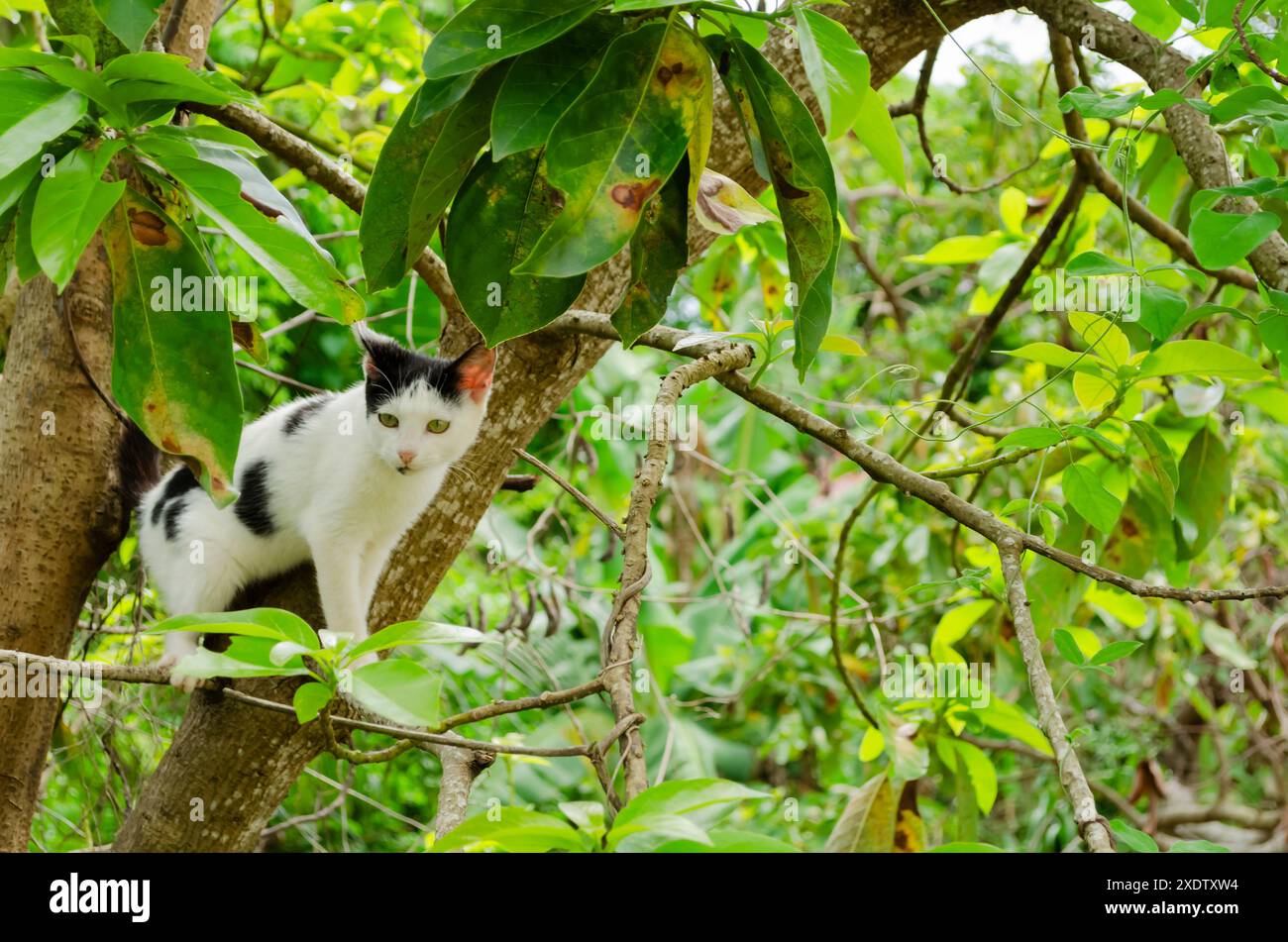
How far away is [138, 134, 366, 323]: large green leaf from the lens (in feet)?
2.96

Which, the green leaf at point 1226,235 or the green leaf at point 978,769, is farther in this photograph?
the green leaf at point 978,769

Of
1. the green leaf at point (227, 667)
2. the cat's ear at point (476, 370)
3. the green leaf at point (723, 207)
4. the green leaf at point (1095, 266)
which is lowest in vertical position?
the green leaf at point (227, 667)

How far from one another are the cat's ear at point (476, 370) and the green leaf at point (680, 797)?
0.81 meters

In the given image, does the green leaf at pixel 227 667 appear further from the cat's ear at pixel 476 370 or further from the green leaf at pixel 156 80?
the cat's ear at pixel 476 370

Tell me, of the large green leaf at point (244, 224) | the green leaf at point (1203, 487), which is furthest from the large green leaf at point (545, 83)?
the green leaf at point (1203, 487)

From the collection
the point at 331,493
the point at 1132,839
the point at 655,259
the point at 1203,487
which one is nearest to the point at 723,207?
the point at 655,259

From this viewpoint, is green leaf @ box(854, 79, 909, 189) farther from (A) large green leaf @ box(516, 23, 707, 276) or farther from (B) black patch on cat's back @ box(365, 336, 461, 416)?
(B) black patch on cat's back @ box(365, 336, 461, 416)

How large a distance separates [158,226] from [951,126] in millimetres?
4050

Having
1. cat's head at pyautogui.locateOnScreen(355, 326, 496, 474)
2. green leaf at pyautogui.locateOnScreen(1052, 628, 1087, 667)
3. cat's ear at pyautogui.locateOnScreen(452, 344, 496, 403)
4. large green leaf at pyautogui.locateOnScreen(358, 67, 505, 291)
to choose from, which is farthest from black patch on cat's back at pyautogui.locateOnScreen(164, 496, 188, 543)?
green leaf at pyautogui.locateOnScreen(1052, 628, 1087, 667)

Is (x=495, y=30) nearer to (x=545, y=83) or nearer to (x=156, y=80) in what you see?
(x=545, y=83)

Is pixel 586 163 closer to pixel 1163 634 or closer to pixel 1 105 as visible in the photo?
pixel 1 105

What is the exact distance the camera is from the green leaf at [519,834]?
71 centimetres

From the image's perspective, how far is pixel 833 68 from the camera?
733 millimetres

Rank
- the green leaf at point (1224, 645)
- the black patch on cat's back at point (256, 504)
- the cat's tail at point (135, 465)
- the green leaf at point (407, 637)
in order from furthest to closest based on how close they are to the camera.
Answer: the green leaf at point (1224, 645) < the black patch on cat's back at point (256, 504) < the cat's tail at point (135, 465) < the green leaf at point (407, 637)
